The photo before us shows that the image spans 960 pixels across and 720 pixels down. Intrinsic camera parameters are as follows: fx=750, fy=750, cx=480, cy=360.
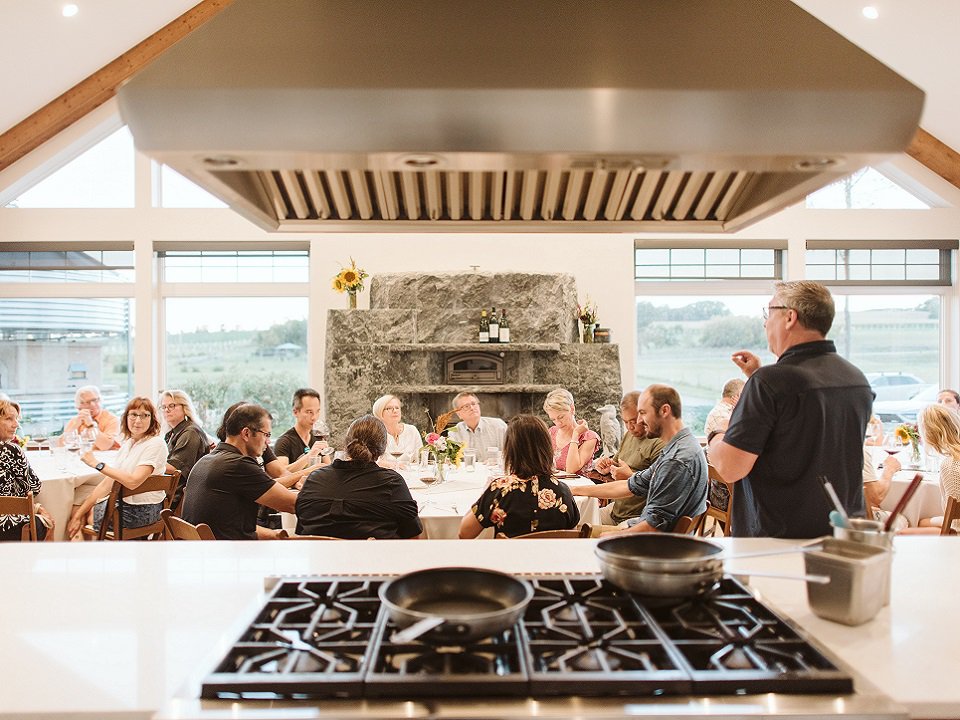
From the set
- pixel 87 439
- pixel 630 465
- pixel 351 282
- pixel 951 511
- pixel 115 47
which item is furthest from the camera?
pixel 351 282

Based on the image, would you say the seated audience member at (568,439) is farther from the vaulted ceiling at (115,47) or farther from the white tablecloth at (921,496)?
the vaulted ceiling at (115,47)

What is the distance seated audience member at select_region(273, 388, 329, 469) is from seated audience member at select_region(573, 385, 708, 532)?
2454 millimetres

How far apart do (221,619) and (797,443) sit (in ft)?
5.67

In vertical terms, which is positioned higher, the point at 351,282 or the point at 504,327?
the point at 351,282

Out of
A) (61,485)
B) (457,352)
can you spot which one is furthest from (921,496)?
(61,485)

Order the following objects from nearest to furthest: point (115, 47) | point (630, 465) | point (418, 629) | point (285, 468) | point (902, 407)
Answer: point (418, 629) < point (630, 465) < point (285, 468) < point (115, 47) < point (902, 407)

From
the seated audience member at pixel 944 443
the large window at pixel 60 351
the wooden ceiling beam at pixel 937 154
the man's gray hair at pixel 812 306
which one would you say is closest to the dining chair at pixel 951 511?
the seated audience member at pixel 944 443

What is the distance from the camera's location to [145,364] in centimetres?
855

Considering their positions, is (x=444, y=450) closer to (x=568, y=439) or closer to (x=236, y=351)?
(x=568, y=439)

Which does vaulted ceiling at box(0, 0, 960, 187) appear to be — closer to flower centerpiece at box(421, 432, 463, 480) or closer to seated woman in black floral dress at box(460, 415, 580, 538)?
flower centerpiece at box(421, 432, 463, 480)

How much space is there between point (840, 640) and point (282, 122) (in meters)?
1.49

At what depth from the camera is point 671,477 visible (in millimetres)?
3418

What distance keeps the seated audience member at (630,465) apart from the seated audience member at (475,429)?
4.28 feet

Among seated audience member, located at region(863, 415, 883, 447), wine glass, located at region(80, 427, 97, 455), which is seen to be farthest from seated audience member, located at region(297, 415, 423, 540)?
seated audience member, located at region(863, 415, 883, 447)
